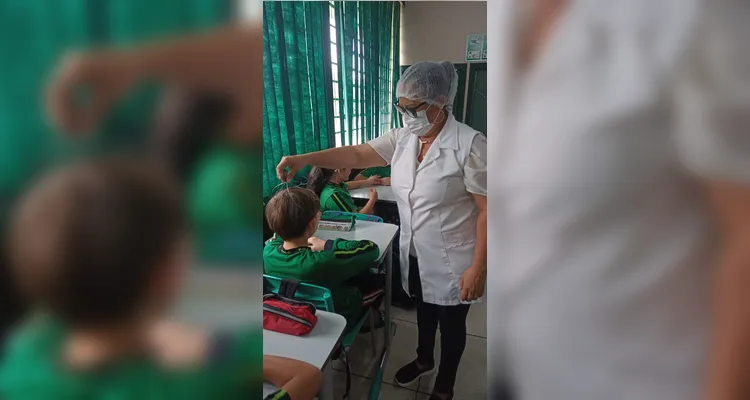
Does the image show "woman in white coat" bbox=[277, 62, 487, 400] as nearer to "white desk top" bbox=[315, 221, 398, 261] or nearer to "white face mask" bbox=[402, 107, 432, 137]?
"white face mask" bbox=[402, 107, 432, 137]

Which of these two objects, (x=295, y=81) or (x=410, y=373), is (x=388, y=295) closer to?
(x=410, y=373)

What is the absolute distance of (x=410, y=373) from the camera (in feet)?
4.64

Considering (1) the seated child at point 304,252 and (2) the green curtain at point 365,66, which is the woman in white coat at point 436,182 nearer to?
(1) the seated child at point 304,252

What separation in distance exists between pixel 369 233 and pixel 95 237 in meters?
1.39

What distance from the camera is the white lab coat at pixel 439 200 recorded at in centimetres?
98

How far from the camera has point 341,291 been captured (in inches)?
49.2

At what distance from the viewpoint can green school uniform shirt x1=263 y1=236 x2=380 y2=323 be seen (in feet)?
3.72

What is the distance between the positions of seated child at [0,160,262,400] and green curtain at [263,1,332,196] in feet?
3.80

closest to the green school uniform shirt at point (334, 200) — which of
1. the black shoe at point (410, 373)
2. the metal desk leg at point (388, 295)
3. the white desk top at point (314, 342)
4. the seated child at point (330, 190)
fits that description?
the seated child at point (330, 190)

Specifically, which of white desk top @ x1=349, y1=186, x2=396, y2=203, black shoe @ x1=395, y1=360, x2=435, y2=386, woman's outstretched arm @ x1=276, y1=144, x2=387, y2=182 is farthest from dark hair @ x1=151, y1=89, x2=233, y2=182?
white desk top @ x1=349, y1=186, x2=396, y2=203


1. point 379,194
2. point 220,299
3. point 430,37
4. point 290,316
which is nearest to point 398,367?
point 290,316

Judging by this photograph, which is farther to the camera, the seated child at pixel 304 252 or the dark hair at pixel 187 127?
the seated child at pixel 304 252

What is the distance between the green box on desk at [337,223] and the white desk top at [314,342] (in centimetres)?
82

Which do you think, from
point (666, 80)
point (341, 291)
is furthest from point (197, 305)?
point (341, 291)
